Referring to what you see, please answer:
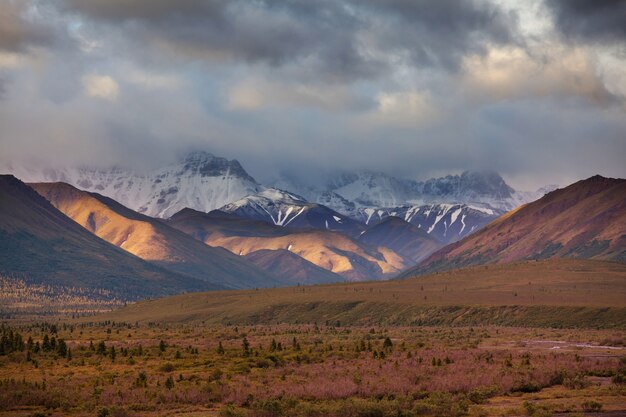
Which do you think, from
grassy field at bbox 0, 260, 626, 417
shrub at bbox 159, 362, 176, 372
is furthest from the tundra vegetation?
grassy field at bbox 0, 260, 626, 417

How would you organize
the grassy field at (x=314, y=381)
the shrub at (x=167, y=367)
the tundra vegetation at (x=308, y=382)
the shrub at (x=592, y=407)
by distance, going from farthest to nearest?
the shrub at (x=167, y=367)
the tundra vegetation at (x=308, y=382)
the grassy field at (x=314, y=381)
the shrub at (x=592, y=407)

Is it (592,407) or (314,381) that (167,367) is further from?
(592,407)

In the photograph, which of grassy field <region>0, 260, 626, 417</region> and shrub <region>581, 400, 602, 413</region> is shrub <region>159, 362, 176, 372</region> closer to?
grassy field <region>0, 260, 626, 417</region>

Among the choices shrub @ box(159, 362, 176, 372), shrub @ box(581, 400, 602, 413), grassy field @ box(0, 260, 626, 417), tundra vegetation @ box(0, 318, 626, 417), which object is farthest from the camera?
shrub @ box(159, 362, 176, 372)

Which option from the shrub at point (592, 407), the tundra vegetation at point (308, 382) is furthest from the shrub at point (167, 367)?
the shrub at point (592, 407)

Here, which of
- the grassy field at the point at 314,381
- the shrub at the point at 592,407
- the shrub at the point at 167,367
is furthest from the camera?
the shrub at the point at 167,367

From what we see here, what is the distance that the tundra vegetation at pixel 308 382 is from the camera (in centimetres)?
5794

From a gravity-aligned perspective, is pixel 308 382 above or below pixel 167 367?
below

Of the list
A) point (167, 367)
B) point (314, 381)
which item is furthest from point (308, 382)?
point (167, 367)

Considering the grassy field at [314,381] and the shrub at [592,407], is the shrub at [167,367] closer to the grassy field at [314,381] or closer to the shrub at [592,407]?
the grassy field at [314,381]

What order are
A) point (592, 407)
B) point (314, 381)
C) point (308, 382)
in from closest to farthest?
point (592, 407) < point (308, 382) < point (314, 381)

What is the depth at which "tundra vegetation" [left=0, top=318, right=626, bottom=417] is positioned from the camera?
57.9 meters

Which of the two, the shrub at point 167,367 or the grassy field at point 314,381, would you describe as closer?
the grassy field at point 314,381

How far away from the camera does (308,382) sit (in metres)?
69.9
